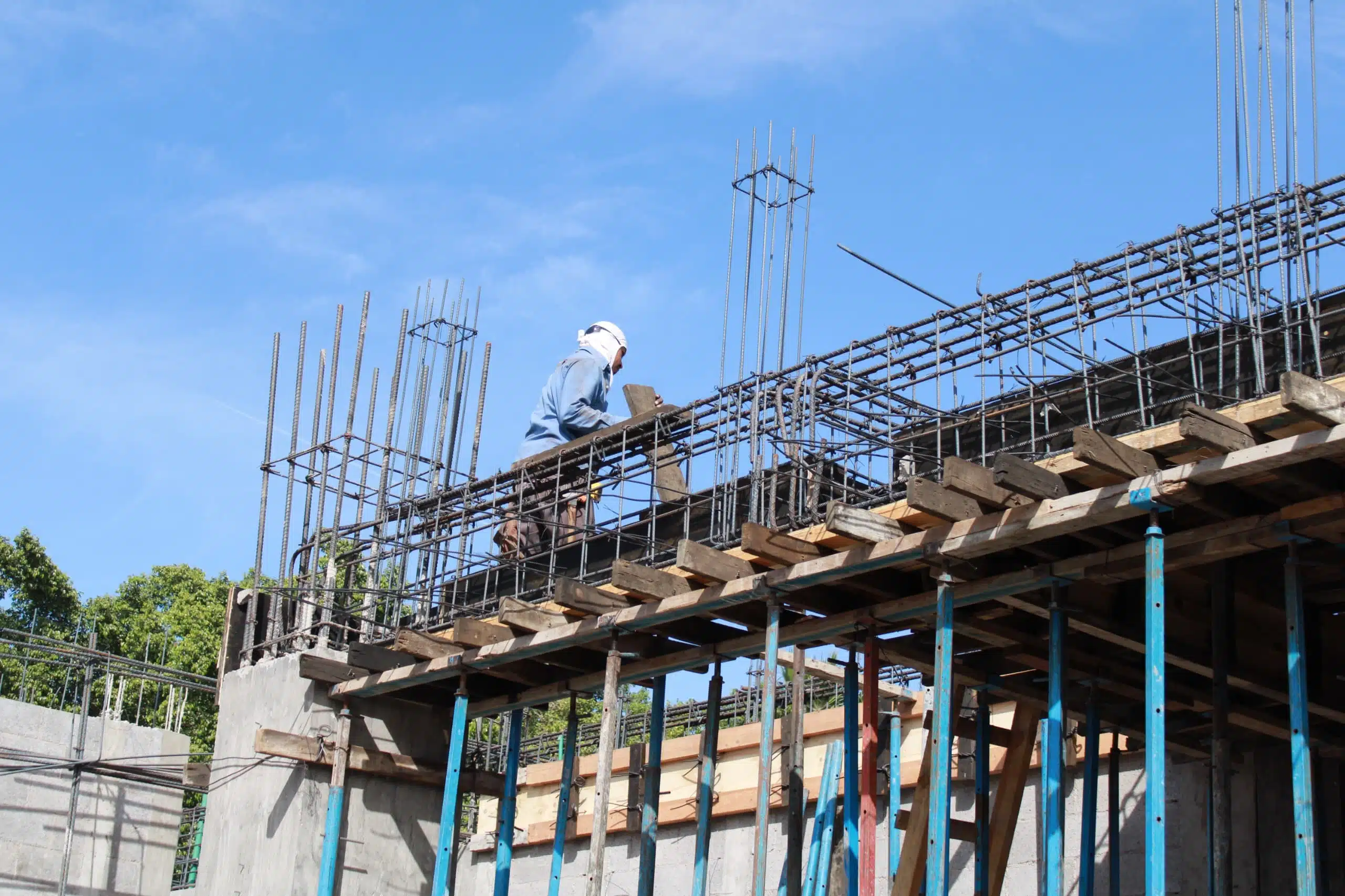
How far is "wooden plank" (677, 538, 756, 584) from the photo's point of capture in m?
13.1

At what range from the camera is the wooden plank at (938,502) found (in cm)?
1167

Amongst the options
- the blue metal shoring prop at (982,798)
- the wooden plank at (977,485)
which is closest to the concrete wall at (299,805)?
the blue metal shoring prop at (982,798)

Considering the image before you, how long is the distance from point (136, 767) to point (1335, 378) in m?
13.1

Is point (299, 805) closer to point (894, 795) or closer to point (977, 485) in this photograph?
point (894, 795)

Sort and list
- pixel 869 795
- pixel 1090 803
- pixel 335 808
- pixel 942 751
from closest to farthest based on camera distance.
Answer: pixel 942 751, pixel 869 795, pixel 1090 803, pixel 335 808

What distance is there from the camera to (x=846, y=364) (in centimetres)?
1505

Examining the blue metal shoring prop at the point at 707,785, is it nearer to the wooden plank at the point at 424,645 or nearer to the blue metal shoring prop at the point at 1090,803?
the wooden plank at the point at 424,645

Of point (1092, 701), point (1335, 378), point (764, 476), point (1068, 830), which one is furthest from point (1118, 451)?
point (1068, 830)

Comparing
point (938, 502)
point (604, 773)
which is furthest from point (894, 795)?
point (938, 502)

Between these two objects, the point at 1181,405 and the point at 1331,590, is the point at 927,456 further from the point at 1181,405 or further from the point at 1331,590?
the point at 1331,590

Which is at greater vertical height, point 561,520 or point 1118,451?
point 561,520

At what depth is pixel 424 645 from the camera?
16062mm

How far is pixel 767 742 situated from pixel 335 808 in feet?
18.9

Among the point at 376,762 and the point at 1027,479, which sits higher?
the point at 1027,479
